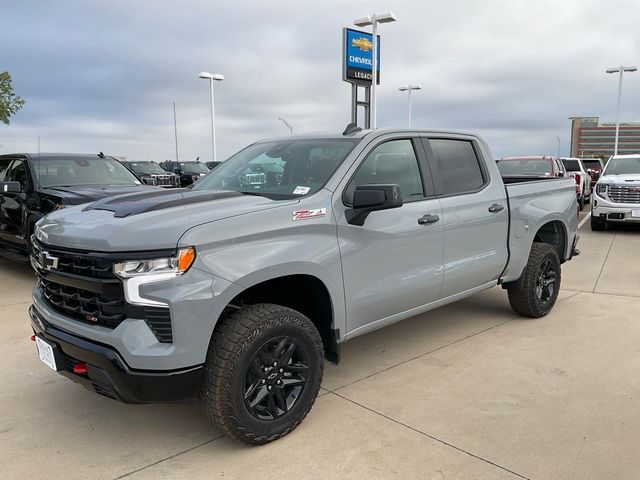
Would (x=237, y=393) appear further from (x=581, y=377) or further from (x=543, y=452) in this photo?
(x=581, y=377)

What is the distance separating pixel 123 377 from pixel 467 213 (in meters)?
2.88

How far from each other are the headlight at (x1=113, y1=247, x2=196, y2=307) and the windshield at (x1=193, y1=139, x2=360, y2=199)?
948 mm

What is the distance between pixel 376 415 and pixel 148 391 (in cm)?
148

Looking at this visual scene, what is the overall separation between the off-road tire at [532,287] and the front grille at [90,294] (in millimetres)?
3699

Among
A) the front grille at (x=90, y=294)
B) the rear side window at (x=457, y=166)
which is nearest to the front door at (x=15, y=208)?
the front grille at (x=90, y=294)

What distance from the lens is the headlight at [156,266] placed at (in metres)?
2.59

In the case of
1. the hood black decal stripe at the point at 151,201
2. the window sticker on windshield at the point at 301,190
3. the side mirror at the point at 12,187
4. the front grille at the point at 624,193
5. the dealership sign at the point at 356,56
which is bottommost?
the front grille at the point at 624,193

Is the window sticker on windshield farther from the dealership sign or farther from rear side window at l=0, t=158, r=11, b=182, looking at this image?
the dealership sign

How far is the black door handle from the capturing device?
3.81 m

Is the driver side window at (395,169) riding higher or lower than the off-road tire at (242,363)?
higher

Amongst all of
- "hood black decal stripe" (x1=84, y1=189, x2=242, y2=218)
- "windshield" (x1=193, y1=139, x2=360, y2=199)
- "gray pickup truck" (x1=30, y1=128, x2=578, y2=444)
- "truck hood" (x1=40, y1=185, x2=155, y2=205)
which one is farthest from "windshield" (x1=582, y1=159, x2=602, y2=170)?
"hood black decal stripe" (x1=84, y1=189, x2=242, y2=218)

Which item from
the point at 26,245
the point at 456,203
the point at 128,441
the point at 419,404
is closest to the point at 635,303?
the point at 456,203

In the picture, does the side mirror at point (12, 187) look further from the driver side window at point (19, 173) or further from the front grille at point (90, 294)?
the front grille at point (90, 294)

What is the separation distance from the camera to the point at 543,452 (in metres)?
2.91
